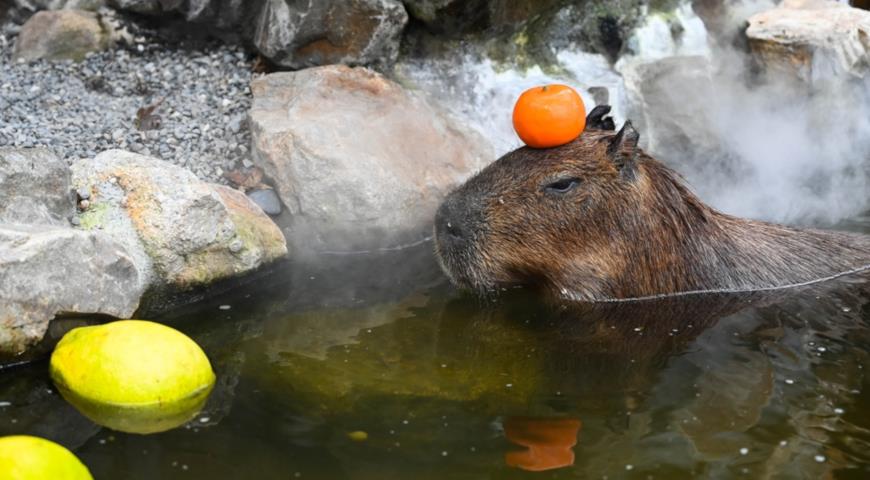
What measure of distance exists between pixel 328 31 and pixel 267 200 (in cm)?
129

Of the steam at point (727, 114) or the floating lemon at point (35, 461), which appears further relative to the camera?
the steam at point (727, 114)

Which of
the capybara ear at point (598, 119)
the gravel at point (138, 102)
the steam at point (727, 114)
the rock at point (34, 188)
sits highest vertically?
the capybara ear at point (598, 119)

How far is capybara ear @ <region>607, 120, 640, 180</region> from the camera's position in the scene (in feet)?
17.7

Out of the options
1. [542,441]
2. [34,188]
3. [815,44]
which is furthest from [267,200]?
[815,44]

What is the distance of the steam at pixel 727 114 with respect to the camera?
23.9 feet

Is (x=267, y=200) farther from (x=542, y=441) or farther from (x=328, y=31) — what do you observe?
(x=542, y=441)

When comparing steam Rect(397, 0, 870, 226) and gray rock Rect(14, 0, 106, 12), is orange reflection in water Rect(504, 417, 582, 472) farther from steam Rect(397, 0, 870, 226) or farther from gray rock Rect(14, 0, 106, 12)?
gray rock Rect(14, 0, 106, 12)

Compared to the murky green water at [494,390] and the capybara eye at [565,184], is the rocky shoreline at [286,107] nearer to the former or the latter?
the murky green water at [494,390]

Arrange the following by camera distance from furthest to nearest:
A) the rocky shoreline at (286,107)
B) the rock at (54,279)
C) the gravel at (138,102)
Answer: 1. the gravel at (138,102)
2. the rocky shoreline at (286,107)
3. the rock at (54,279)

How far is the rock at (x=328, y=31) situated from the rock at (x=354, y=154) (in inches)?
8.0

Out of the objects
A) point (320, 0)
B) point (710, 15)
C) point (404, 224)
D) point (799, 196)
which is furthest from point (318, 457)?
point (710, 15)

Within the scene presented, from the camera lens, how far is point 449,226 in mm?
5465

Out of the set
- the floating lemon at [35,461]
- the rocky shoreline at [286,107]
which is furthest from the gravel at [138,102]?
the floating lemon at [35,461]

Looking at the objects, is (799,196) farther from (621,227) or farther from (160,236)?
(160,236)
